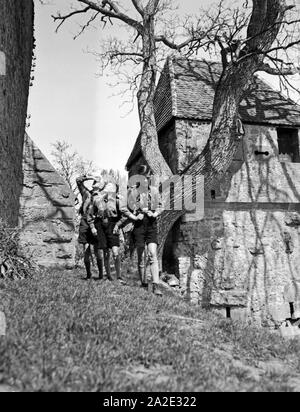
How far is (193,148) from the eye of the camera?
1098 centimetres

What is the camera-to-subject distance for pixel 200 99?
1191 centimetres

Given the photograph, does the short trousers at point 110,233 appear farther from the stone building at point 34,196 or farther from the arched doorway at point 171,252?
the arched doorway at point 171,252

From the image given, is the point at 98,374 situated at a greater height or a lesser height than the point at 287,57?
lesser

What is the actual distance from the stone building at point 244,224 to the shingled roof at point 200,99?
43 millimetres

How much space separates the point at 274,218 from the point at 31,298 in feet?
26.7

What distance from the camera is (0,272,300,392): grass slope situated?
2803 mm

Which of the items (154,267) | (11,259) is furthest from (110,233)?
(11,259)

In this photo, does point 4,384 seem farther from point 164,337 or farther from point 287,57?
point 287,57

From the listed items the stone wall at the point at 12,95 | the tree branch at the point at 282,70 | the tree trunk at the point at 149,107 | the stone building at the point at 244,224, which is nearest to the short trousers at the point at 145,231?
the stone wall at the point at 12,95

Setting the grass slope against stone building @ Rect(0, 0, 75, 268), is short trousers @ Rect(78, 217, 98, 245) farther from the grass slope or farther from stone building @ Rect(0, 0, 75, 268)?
stone building @ Rect(0, 0, 75, 268)

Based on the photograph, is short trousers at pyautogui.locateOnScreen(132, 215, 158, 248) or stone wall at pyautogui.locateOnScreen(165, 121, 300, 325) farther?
stone wall at pyautogui.locateOnScreen(165, 121, 300, 325)

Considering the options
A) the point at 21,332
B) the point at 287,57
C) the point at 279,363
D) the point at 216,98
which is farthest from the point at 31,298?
the point at 287,57

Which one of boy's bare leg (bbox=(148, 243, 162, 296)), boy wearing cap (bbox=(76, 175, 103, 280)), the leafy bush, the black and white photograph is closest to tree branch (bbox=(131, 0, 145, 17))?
the black and white photograph

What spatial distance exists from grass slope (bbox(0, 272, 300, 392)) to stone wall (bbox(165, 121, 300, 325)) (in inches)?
196
